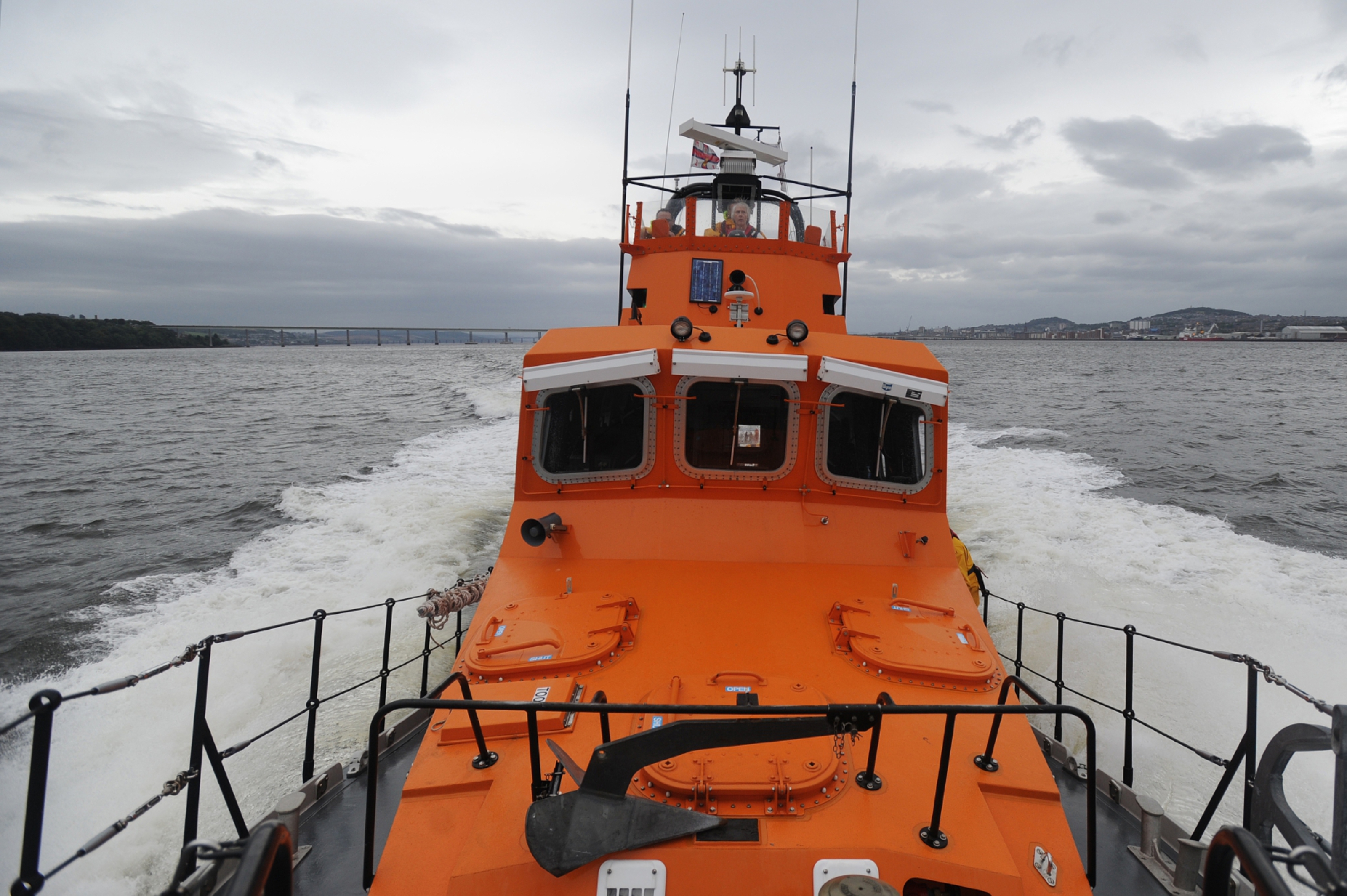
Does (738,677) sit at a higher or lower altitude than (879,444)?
lower

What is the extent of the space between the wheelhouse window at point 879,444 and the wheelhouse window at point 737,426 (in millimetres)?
405

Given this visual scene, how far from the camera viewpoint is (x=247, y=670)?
682cm

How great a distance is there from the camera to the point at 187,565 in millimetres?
10023

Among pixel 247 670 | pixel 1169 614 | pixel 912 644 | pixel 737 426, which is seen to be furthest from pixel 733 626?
pixel 1169 614

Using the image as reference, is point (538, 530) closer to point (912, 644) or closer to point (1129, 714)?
point (912, 644)

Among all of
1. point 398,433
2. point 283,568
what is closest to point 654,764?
point 283,568

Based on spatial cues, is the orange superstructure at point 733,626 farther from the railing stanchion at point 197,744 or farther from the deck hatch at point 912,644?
the railing stanchion at point 197,744

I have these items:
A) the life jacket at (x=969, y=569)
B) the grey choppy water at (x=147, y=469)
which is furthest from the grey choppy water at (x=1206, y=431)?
the grey choppy water at (x=147, y=469)

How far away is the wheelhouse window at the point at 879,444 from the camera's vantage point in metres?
4.88

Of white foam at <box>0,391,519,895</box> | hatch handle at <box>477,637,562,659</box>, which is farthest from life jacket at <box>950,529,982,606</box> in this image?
white foam at <box>0,391,519,895</box>

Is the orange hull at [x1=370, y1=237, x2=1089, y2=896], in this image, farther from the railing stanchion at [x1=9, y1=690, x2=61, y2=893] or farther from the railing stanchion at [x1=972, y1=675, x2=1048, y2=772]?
the railing stanchion at [x1=9, y1=690, x2=61, y2=893]

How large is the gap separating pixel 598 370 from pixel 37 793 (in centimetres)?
326

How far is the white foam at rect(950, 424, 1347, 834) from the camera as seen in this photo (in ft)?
18.5

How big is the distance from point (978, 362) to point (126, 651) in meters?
75.7
